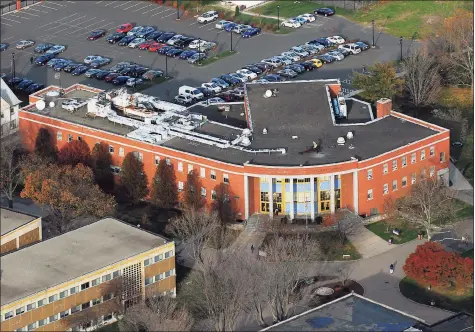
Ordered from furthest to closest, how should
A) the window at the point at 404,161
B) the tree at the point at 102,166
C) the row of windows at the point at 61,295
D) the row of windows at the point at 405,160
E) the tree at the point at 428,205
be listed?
the tree at the point at 102,166 → the window at the point at 404,161 → the row of windows at the point at 405,160 → the tree at the point at 428,205 → the row of windows at the point at 61,295

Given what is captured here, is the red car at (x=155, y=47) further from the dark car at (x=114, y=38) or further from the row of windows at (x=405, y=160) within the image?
the row of windows at (x=405, y=160)

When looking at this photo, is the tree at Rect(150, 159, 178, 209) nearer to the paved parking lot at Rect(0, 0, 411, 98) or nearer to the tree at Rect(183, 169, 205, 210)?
the tree at Rect(183, 169, 205, 210)

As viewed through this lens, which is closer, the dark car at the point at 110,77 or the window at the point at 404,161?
the window at the point at 404,161

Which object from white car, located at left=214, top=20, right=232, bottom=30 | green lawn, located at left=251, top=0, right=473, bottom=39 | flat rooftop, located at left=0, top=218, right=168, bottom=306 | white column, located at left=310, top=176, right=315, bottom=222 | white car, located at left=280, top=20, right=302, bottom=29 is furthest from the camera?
white car, located at left=280, top=20, right=302, bottom=29

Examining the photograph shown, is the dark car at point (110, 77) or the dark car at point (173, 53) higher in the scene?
the dark car at point (110, 77)

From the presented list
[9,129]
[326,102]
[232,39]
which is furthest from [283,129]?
[232,39]

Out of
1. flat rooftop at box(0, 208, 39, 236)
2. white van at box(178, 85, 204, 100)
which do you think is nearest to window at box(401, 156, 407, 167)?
white van at box(178, 85, 204, 100)

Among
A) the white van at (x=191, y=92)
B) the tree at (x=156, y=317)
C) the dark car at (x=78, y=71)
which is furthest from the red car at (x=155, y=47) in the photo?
the tree at (x=156, y=317)
